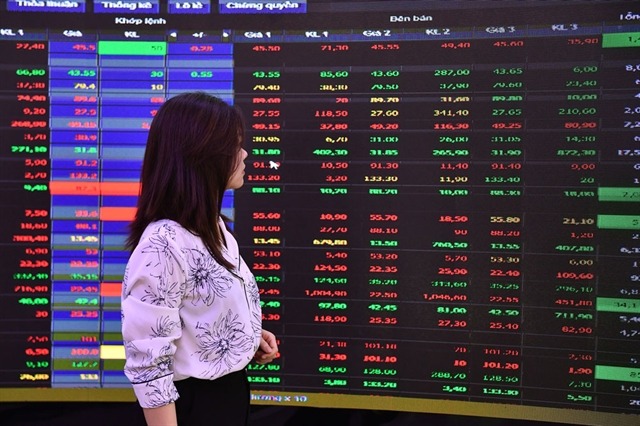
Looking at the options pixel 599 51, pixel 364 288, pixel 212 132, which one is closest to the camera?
pixel 212 132

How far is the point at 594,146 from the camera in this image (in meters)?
1.94

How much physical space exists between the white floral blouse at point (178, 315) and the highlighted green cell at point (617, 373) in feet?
4.01

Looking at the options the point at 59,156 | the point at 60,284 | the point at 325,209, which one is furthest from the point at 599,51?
the point at 60,284

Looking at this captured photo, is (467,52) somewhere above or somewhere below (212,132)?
above

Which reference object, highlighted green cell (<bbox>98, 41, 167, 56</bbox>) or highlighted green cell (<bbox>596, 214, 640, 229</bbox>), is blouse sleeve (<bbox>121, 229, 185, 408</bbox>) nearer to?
highlighted green cell (<bbox>98, 41, 167, 56</bbox>)

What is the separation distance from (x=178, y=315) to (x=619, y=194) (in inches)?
56.9

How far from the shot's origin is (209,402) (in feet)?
4.19

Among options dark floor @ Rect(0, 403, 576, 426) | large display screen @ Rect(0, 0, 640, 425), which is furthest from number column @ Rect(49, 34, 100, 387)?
dark floor @ Rect(0, 403, 576, 426)

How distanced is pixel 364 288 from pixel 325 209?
298mm

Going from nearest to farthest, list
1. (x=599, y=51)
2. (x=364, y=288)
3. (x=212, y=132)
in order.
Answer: (x=212, y=132), (x=599, y=51), (x=364, y=288)

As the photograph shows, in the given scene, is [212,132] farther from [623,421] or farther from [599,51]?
[623,421]

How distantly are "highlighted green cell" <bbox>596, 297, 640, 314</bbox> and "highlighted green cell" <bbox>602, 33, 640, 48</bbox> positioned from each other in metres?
0.80

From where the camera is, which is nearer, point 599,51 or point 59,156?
point 599,51

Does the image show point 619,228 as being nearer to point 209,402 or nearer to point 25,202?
point 209,402
